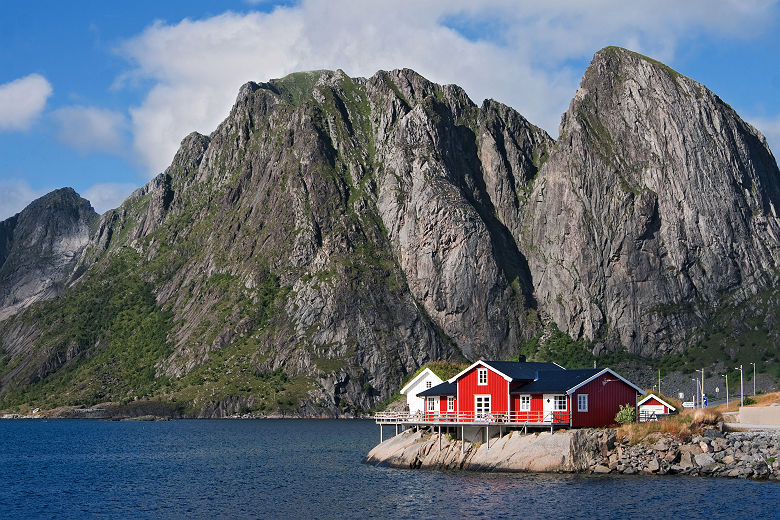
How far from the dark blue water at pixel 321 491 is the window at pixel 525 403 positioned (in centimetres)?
875

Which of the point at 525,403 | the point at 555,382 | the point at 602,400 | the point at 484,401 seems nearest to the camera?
the point at 602,400

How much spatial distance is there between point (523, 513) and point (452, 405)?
30.9m

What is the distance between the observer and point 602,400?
9469cm

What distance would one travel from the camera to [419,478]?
9006 centimetres

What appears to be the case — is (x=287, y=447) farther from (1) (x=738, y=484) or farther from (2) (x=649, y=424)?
(1) (x=738, y=484)

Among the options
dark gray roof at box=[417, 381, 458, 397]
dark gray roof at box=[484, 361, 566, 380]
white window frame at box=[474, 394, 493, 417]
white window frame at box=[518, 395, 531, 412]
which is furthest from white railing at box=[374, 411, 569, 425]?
dark gray roof at box=[484, 361, 566, 380]

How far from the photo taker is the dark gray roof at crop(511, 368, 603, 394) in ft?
304

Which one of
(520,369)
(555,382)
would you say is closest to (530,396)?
(555,382)

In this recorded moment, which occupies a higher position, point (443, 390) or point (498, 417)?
point (443, 390)

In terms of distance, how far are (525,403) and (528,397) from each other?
797 millimetres

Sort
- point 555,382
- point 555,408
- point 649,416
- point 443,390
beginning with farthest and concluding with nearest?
point 649,416 < point 443,390 < point 555,382 < point 555,408

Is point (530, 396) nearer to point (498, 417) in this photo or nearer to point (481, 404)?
point (498, 417)

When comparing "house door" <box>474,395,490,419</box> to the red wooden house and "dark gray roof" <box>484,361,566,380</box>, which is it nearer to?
the red wooden house

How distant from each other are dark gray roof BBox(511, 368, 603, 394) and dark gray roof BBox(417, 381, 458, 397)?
7.63m
